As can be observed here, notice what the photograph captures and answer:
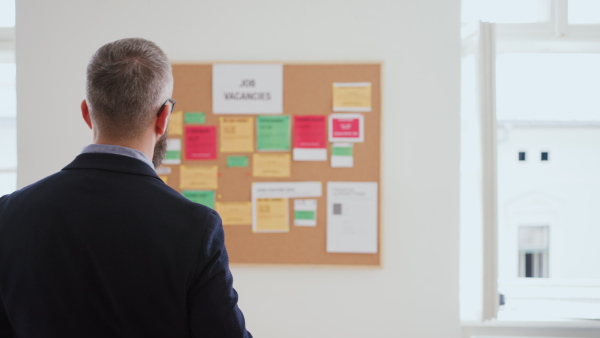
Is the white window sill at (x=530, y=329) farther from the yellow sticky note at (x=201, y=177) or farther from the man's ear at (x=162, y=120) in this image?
the man's ear at (x=162, y=120)

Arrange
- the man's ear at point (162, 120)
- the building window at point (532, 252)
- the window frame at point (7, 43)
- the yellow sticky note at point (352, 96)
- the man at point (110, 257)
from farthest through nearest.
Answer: the building window at point (532, 252) < the window frame at point (7, 43) < the yellow sticky note at point (352, 96) < the man's ear at point (162, 120) < the man at point (110, 257)

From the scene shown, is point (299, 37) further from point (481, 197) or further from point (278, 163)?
point (481, 197)

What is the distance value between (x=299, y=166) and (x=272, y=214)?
26cm

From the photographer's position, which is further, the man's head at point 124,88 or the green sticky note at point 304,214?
the green sticky note at point 304,214

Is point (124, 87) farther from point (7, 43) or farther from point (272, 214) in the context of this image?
point (7, 43)

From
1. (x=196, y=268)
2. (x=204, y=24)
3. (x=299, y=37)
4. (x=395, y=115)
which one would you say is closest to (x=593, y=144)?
(x=395, y=115)

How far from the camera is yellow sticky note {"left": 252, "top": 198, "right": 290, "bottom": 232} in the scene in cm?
229

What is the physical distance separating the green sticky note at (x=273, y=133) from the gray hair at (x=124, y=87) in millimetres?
1332

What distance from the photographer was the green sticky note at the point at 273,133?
7.50 feet

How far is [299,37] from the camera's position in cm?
230

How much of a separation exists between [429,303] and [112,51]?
1.87 meters

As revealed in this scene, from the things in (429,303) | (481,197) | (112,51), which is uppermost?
(112,51)

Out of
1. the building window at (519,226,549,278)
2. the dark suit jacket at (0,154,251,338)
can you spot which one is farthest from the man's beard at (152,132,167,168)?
the building window at (519,226,549,278)

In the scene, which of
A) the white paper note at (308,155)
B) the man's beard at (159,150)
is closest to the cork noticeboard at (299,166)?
the white paper note at (308,155)
